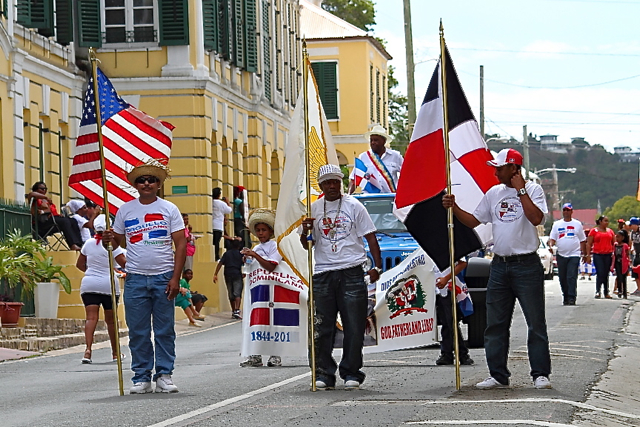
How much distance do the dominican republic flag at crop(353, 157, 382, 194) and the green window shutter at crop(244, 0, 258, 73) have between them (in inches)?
809

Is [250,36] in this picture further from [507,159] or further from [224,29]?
[507,159]

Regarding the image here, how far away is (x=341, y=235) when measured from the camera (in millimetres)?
13359

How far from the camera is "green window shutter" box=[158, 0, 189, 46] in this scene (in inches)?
1366

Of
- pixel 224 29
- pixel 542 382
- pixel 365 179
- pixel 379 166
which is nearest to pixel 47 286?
pixel 365 179

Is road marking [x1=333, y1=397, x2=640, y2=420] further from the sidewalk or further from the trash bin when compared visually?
the sidewalk

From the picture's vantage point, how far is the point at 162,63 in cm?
3516

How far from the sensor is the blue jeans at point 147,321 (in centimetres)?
1342

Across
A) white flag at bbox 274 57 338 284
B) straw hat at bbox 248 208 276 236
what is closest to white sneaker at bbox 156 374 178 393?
white flag at bbox 274 57 338 284

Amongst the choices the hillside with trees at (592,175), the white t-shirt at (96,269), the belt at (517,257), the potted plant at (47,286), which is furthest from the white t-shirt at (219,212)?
the hillside with trees at (592,175)

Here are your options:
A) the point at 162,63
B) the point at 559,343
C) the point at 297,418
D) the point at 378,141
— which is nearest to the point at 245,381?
the point at 297,418

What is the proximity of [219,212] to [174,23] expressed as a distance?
189 inches

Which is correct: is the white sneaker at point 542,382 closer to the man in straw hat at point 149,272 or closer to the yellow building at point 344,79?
the man in straw hat at point 149,272

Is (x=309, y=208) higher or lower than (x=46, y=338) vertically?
higher

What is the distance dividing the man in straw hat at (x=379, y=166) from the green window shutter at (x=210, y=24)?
53.4 ft
